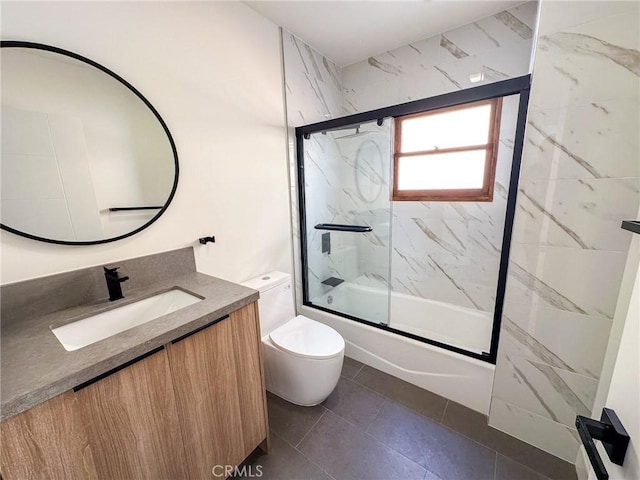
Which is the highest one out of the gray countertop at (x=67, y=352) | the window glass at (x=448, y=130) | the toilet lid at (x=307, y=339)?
the window glass at (x=448, y=130)

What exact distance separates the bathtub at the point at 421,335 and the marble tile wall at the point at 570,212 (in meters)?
0.24

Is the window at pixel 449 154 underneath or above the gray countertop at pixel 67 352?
above

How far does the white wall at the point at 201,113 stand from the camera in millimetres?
1013

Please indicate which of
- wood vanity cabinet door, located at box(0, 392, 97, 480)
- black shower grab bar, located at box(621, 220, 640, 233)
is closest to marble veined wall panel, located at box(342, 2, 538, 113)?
black shower grab bar, located at box(621, 220, 640, 233)

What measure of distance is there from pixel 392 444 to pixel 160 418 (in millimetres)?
1160

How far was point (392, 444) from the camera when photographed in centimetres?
135

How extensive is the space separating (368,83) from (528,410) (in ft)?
8.70

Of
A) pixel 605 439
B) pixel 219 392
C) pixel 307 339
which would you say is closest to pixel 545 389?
pixel 605 439

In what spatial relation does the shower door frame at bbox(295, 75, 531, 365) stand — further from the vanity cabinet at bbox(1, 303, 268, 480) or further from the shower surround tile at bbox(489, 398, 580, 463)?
the vanity cabinet at bbox(1, 303, 268, 480)

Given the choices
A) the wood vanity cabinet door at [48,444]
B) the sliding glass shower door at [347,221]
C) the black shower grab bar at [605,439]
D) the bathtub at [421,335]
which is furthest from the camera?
the sliding glass shower door at [347,221]

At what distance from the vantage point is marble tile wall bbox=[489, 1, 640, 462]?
0.99m

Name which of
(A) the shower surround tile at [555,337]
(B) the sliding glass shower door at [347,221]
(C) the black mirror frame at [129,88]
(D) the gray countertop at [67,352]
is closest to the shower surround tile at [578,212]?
(A) the shower surround tile at [555,337]

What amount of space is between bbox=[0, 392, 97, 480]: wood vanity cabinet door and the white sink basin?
10.6 inches

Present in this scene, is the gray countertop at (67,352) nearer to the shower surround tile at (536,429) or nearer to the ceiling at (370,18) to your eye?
the shower surround tile at (536,429)
